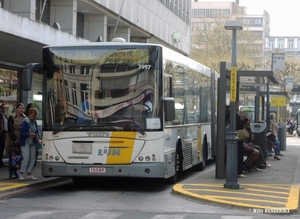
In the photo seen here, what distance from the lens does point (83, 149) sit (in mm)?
14648

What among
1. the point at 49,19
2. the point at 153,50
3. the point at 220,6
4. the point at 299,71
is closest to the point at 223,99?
the point at 153,50

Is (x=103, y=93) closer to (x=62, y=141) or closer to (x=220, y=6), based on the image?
(x=62, y=141)

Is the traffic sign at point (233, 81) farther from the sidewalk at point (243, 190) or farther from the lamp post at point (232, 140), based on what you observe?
the sidewalk at point (243, 190)

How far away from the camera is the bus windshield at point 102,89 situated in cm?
1452

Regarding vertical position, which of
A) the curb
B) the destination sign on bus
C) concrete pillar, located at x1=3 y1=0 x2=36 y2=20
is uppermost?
concrete pillar, located at x1=3 y1=0 x2=36 y2=20

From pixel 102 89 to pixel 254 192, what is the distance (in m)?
3.70

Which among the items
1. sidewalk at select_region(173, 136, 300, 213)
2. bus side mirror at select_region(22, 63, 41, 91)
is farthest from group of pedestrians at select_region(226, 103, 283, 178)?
bus side mirror at select_region(22, 63, 41, 91)

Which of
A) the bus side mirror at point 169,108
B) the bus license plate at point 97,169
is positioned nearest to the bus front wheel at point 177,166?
the bus side mirror at point 169,108

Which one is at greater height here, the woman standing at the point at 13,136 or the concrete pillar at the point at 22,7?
the concrete pillar at the point at 22,7

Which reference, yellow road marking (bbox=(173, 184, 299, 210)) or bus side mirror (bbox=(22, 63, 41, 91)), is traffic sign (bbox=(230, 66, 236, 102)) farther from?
bus side mirror (bbox=(22, 63, 41, 91))

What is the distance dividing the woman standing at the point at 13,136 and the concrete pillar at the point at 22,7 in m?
5.17

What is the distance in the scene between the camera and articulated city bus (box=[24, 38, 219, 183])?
1450 cm

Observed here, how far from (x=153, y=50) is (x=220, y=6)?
14091cm

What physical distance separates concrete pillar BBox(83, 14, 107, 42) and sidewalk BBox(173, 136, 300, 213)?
10.9 metres
